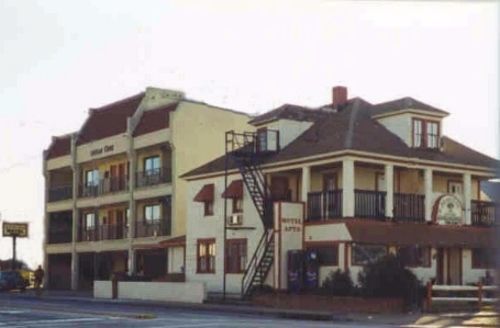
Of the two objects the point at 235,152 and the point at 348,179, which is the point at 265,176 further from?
the point at 348,179

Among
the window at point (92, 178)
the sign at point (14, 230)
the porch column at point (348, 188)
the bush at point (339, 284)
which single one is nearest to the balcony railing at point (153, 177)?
the window at point (92, 178)

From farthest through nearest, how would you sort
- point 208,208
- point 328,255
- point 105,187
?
point 105,187 < point 208,208 < point 328,255

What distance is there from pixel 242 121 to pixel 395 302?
1055 inches

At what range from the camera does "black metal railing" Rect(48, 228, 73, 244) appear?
66506 millimetres

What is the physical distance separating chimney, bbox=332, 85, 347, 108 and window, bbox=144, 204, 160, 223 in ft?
47.7

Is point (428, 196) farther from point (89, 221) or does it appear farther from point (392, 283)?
point (89, 221)

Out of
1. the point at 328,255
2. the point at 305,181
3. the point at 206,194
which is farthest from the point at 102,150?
the point at 328,255

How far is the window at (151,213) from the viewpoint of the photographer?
56875 millimetres

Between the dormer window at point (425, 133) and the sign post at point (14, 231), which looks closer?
the dormer window at point (425, 133)

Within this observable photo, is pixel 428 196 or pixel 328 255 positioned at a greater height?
pixel 428 196

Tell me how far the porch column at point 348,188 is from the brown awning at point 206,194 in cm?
967

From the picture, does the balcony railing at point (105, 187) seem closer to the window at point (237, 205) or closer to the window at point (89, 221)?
the window at point (89, 221)

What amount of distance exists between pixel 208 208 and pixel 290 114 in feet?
21.3

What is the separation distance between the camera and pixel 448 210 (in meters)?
41.3
